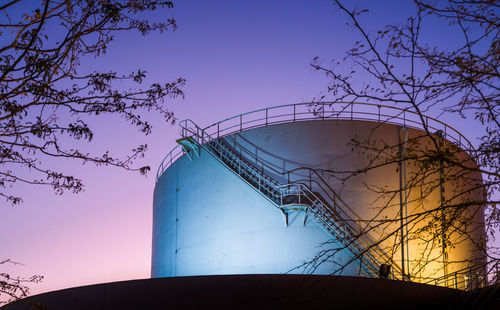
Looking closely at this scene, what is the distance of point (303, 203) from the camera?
16984 mm

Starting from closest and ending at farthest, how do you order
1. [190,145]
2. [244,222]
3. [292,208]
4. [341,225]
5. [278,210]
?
1. [341,225]
2. [292,208]
3. [278,210]
4. [244,222]
5. [190,145]

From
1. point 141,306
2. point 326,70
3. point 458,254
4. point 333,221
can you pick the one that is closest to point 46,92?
point 326,70

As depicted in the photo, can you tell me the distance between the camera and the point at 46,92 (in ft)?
26.5

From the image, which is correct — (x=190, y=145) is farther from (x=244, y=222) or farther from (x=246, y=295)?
(x=246, y=295)

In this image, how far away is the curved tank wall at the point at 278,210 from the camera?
1686 cm

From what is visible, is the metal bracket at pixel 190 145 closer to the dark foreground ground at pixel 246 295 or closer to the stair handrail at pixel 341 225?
the stair handrail at pixel 341 225

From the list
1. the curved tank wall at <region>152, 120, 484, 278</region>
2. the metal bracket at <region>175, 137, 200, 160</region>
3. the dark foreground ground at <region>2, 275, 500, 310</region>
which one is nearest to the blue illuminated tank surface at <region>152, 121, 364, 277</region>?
the curved tank wall at <region>152, 120, 484, 278</region>

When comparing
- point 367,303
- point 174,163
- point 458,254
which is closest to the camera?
point 367,303

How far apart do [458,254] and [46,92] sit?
54.0 ft

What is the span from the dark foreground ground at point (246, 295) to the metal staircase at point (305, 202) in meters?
1.77

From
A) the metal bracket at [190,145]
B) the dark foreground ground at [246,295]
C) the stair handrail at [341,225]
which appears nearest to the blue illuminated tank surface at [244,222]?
the metal bracket at [190,145]

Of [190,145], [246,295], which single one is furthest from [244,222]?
[246,295]

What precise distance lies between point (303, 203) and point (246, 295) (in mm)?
4715

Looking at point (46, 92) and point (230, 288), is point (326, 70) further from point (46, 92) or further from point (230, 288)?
point (230, 288)
